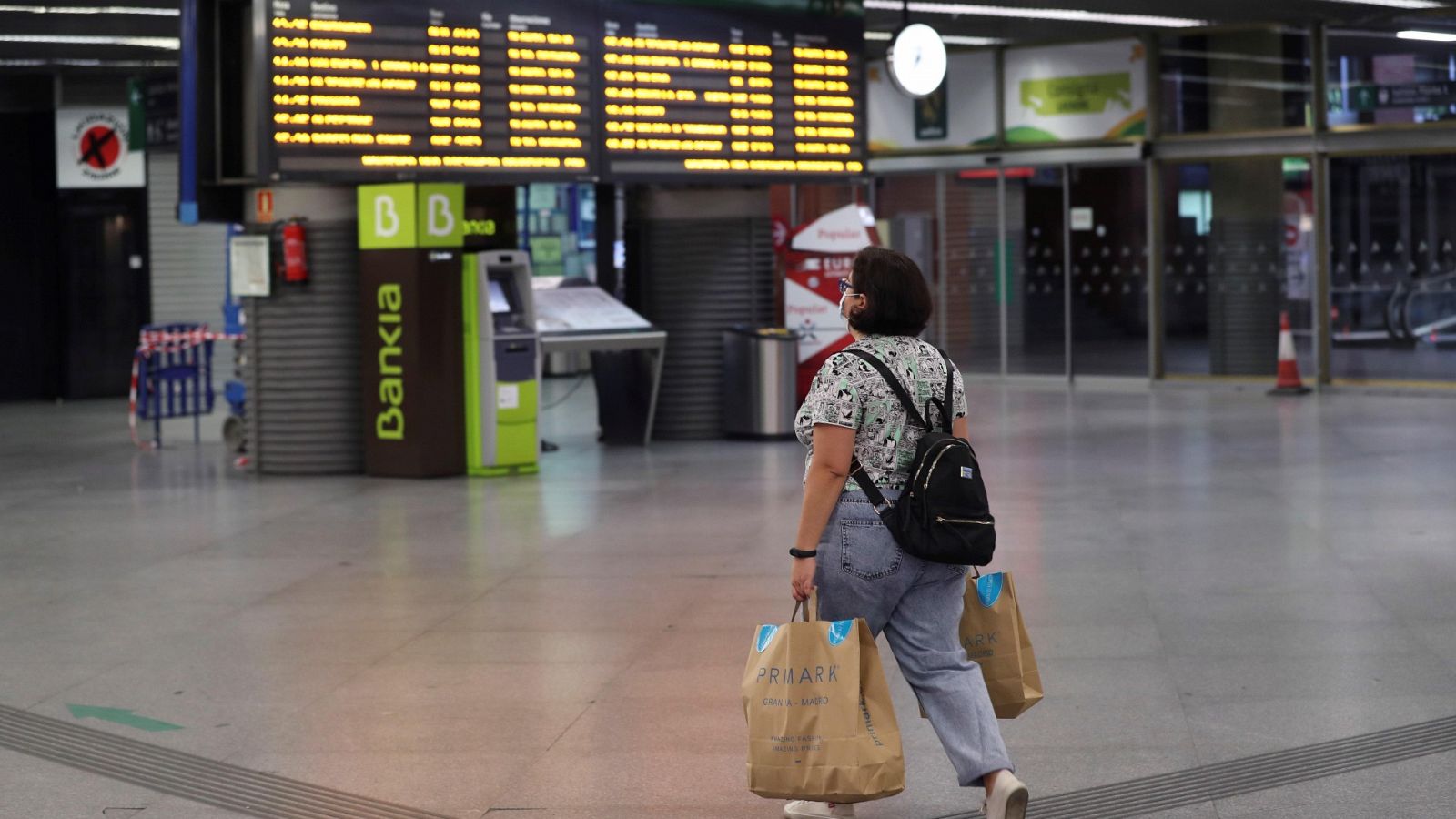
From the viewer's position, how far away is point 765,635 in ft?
13.2

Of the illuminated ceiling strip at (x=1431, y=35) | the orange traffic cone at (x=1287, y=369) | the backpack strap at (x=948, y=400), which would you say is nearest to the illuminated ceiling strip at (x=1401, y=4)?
the illuminated ceiling strip at (x=1431, y=35)

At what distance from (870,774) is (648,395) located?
32.6ft

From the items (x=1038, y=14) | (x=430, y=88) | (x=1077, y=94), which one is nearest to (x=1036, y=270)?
(x=1077, y=94)

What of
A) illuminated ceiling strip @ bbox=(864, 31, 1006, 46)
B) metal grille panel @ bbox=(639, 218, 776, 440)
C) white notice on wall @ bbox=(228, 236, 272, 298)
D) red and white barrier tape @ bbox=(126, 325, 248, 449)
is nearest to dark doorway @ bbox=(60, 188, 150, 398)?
red and white barrier tape @ bbox=(126, 325, 248, 449)

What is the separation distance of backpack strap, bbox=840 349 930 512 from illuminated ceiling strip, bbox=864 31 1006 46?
14.2 metres

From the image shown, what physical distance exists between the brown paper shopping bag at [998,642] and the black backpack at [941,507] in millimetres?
330

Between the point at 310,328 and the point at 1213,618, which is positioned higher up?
the point at 310,328

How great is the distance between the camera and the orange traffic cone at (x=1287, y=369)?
57.0 feet

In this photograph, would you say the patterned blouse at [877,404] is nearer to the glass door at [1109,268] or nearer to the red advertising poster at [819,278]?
the red advertising poster at [819,278]

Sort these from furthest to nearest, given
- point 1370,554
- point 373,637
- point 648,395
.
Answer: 1. point 648,395
2. point 1370,554
3. point 373,637

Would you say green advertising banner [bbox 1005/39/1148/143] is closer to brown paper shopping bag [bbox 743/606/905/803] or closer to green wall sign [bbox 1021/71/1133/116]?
green wall sign [bbox 1021/71/1133/116]

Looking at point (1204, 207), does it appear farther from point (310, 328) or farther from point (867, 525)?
point (867, 525)

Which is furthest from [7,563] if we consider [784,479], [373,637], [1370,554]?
[1370,554]

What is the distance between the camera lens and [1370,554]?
8.02m
